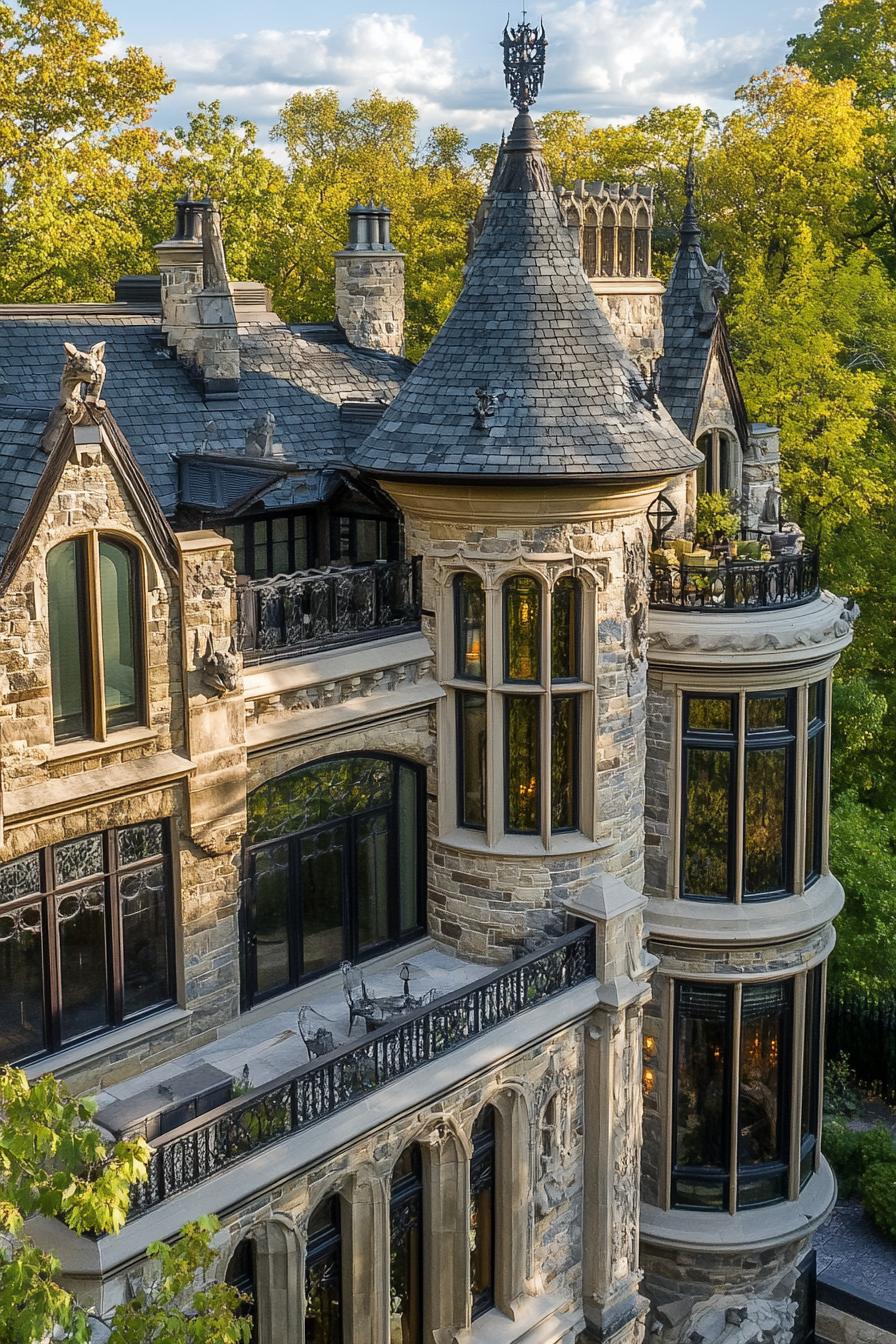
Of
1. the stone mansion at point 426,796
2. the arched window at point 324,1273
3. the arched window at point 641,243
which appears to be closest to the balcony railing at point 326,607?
the stone mansion at point 426,796

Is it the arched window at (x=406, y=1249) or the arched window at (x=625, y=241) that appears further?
the arched window at (x=625, y=241)

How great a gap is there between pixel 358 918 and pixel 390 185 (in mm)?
40049

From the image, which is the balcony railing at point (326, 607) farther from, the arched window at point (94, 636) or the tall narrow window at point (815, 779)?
the tall narrow window at point (815, 779)

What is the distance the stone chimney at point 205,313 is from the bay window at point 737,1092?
1095cm

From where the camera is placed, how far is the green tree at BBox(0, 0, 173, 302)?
37375 mm

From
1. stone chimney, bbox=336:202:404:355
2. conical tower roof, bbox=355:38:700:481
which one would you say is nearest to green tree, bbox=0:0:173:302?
stone chimney, bbox=336:202:404:355

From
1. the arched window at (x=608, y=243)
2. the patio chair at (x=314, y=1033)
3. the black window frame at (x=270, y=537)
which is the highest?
the arched window at (x=608, y=243)

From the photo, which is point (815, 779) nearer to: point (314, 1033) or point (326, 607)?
point (326, 607)

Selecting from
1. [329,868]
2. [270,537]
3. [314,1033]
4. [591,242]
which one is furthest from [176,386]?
[314,1033]

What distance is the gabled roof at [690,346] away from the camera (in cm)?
2572

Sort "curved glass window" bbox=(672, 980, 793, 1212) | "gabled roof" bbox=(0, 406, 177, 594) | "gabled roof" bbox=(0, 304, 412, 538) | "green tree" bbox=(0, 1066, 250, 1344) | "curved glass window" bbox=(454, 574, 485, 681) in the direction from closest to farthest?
"green tree" bbox=(0, 1066, 250, 1344)
"gabled roof" bbox=(0, 406, 177, 594)
"gabled roof" bbox=(0, 304, 412, 538)
"curved glass window" bbox=(454, 574, 485, 681)
"curved glass window" bbox=(672, 980, 793, 1212)

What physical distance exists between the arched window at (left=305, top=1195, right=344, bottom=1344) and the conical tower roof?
337 inches

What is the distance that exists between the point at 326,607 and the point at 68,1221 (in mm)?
8861

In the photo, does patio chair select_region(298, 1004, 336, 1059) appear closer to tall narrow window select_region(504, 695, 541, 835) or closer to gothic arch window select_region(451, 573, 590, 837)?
gothic arch window select_region(451, 573, 590, 837)
